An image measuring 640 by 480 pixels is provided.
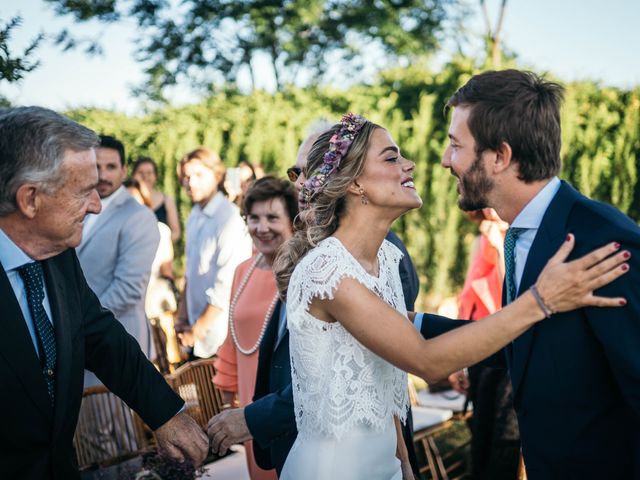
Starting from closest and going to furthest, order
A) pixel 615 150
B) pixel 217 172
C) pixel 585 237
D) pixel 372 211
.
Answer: pixel 585 237 → pixel 372 211 → pixel 217 172 → pixel 615 150

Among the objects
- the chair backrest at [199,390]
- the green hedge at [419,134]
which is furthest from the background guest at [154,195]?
the chair backrest at [199,390]

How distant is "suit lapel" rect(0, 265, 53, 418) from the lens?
227 cm

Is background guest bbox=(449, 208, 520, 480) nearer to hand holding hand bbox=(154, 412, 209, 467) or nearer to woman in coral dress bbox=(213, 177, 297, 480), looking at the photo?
woman in coral dress bbox=(213, 177, 297, 480)

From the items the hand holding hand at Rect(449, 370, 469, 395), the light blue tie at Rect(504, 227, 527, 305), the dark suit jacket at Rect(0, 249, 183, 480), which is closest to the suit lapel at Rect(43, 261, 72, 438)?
the dark suit jacket at Rect(0, 249, 183, 480)

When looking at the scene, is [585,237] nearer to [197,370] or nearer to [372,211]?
[372,211]

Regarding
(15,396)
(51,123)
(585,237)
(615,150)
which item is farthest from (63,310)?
(615,150)

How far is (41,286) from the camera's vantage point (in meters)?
2.50

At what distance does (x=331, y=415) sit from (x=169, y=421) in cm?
77

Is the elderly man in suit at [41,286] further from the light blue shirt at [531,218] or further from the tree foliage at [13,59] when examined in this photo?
the light blue shirt at [531,218]

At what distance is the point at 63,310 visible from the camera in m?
2.54

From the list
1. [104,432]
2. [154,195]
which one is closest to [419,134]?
[154,195]

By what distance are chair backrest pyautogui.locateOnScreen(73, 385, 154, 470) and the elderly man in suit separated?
139 centimetres

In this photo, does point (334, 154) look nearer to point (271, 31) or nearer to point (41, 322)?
point (41, 322)

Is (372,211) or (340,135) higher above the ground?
(340,135)
